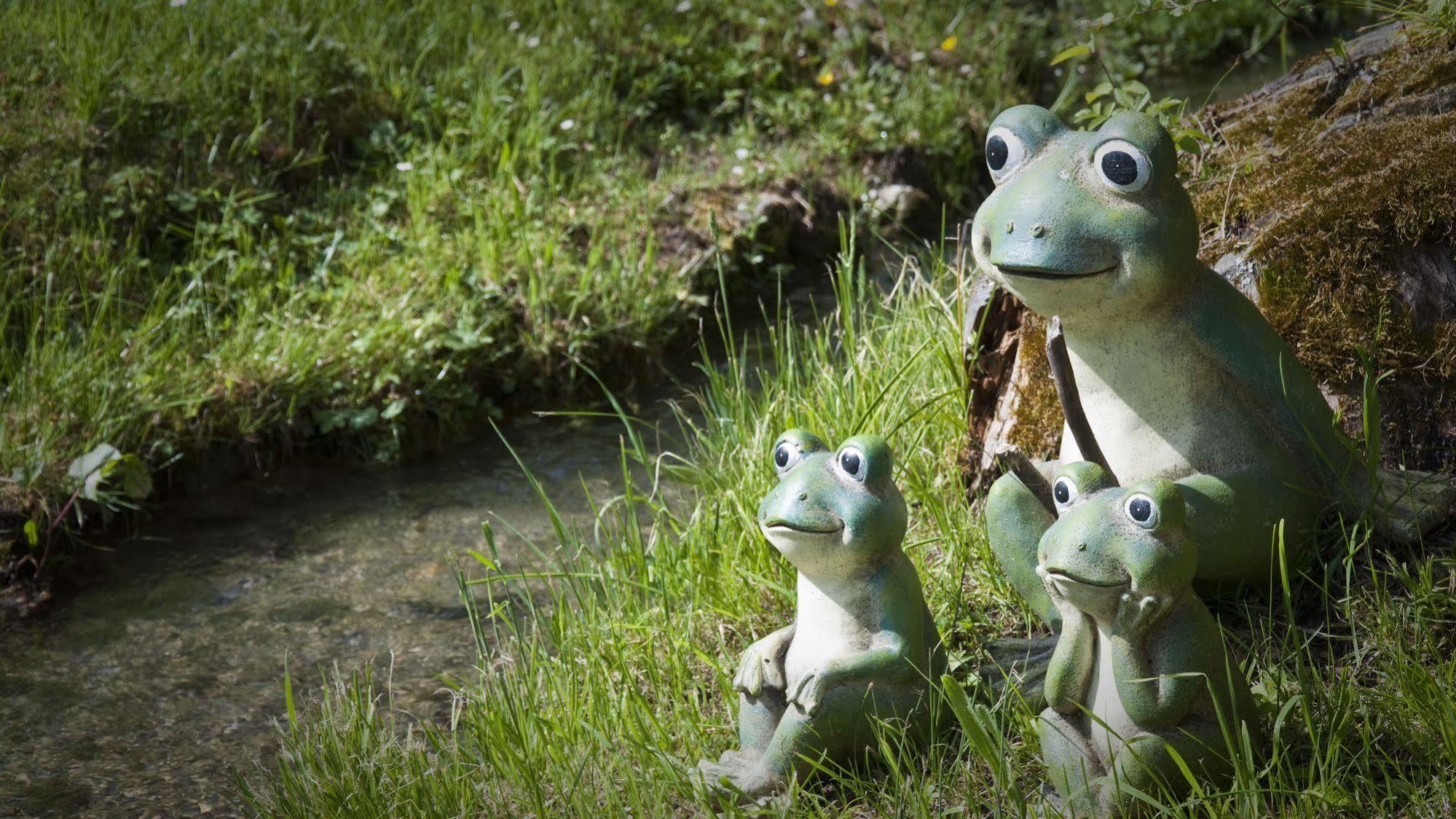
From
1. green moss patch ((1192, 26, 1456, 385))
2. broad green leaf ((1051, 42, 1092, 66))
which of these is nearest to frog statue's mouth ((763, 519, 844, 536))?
green moss patch ((1192, 26, 1456, 385))

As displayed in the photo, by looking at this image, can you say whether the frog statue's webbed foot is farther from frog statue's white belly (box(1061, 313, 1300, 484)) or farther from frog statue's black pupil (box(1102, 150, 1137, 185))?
frog statue's black pupil (box(1102, 150, 1137, 185))

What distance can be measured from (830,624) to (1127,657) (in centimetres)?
56

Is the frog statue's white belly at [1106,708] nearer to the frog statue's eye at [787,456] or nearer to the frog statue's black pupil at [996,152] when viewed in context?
the frog statue's eye at [787,456]

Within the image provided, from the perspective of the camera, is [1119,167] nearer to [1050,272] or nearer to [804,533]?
[1050,272]

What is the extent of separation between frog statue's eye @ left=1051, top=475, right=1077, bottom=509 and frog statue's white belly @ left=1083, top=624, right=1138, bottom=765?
209mm

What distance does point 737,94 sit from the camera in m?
7.26

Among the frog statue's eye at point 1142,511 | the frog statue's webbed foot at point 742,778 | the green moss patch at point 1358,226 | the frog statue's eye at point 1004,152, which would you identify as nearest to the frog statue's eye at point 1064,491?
the frog statue's eye at point 1142,511

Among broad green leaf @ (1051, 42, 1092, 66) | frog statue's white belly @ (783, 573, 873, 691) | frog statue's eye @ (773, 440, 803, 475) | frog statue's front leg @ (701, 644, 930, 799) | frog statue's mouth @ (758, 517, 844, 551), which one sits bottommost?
frog statue's front leg @ (701, 644, 930, 799)

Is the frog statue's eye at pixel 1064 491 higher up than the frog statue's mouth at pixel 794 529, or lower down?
higher up

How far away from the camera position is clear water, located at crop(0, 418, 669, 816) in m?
3.50

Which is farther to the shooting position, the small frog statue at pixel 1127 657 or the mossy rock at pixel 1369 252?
the mossy rock at pixel 1369 252

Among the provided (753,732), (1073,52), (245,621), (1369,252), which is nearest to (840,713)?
(753,732)

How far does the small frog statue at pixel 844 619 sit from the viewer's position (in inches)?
93.7

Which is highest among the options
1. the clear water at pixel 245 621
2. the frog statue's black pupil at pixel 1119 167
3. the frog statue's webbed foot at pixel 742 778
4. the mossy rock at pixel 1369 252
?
the frog statue's black pupil at pixel 1119 167
